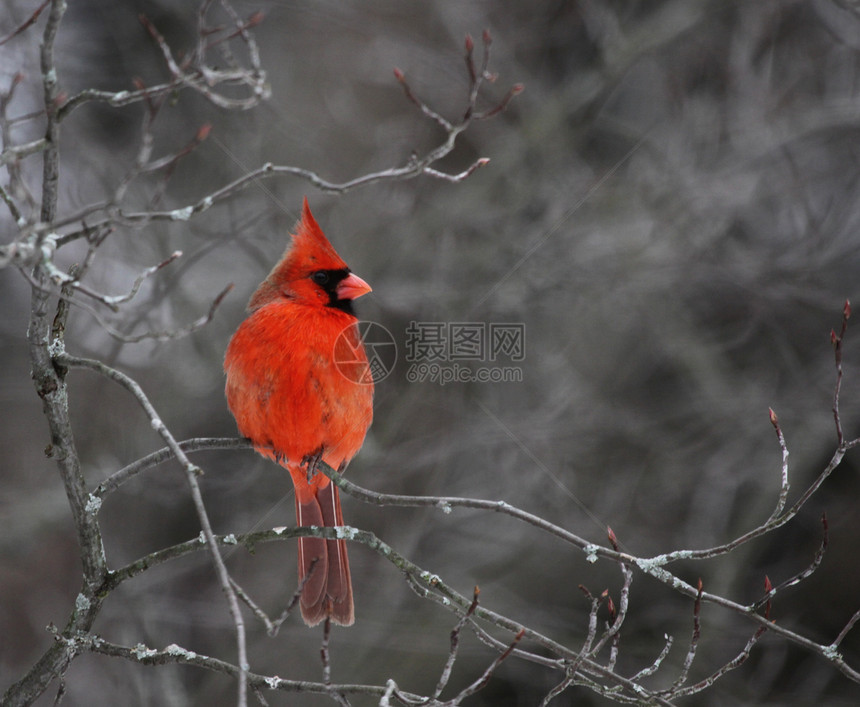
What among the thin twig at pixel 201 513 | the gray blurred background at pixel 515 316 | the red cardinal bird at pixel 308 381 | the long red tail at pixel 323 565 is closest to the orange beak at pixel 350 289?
the red cardinal bird at pixel 308 381

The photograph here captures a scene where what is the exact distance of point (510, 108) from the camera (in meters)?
5.76

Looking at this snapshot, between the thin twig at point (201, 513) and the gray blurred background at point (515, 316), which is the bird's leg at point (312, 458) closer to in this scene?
the thin twig at point (201, 513)

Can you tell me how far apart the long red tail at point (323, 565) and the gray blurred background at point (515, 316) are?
46.7 inches

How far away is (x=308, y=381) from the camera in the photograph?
114 inches

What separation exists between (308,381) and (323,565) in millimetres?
773

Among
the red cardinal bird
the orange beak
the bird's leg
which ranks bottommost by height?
the bird's leg

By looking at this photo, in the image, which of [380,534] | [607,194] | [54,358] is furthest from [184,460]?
[607,194]

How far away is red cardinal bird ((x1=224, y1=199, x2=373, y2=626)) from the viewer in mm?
2910

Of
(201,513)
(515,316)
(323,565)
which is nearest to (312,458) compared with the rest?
(323,565)

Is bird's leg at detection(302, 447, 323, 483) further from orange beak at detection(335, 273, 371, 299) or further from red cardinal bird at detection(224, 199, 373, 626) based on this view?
orange beak at detection(335, 273, 371, 299)

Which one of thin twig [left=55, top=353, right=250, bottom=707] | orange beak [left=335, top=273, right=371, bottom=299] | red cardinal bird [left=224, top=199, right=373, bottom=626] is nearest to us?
thin twig [left=55, top=353, right=250, bottom=707]

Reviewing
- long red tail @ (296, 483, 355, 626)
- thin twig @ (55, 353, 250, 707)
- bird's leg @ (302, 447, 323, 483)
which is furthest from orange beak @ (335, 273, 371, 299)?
thin twig @ (55, 353, 250, 707)

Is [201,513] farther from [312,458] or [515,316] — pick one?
[515,316]

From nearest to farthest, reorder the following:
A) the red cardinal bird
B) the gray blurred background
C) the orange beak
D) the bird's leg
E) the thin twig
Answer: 1. the thin twig
2. the red cardinal bird
3. the bird's leg
4. the orange beak
5. the gray blurred background
